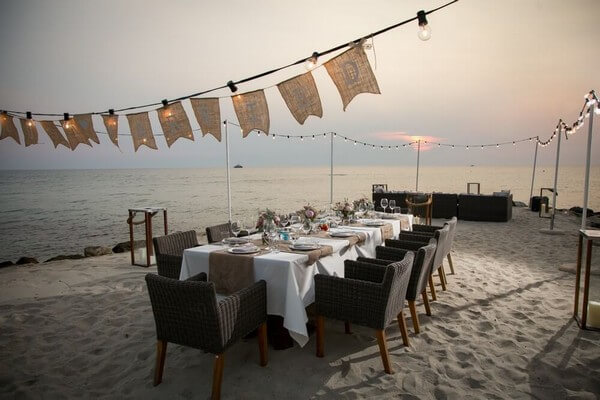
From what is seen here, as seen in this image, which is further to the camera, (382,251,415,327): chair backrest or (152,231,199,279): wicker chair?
(152,231,199,279): wicker chair

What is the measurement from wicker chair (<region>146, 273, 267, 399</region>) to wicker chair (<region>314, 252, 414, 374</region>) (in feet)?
2.00

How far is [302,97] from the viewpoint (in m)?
3.57

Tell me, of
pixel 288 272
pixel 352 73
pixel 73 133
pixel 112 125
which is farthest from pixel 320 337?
pixel 73 133

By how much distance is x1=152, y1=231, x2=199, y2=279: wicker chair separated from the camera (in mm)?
3271

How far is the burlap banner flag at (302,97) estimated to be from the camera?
11.6 ft

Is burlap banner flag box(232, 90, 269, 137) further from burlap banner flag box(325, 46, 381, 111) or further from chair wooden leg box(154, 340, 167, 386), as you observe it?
chair wooden leg box(154, 340, 167, 386)

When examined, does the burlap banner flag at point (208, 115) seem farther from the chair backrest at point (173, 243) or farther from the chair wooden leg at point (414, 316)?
the chair wooden leg at point (414, 316)

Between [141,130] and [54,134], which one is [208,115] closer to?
[141,130]

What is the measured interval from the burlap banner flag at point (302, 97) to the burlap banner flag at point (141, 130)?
2304 millimetres

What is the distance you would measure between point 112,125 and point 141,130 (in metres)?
0.59

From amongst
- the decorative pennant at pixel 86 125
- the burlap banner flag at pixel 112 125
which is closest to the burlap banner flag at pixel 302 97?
the burlap banner flag at pixel 112 125

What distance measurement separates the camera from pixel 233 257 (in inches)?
107

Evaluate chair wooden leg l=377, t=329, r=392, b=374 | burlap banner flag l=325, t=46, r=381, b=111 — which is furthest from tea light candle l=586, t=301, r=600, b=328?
burlap banner flag l=325, t=46, r=381, b=111

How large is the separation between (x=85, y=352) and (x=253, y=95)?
2.96 m
